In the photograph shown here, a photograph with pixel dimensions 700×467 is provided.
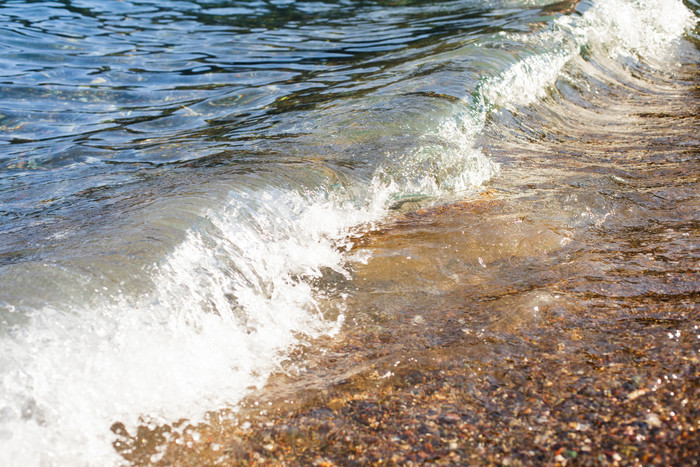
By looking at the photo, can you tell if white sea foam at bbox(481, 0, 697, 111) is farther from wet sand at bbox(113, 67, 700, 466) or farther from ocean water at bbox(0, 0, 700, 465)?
wet sand at bbox(113, 67, 700, 466)

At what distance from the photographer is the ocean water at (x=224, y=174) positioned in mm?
2514

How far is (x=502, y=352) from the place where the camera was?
258cm

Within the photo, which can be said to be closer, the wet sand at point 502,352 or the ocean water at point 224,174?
the wet sand at point 502,352

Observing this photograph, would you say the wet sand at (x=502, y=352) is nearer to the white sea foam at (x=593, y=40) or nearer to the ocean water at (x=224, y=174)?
the ocean water at (x=224, y=174)

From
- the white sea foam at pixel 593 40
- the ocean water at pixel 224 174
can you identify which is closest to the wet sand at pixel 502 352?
the ocean water at pixel 224 174

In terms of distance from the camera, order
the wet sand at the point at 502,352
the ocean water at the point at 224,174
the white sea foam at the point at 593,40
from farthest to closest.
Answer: the white sea foam at the point at 593,40
the ocean water at the point at 224,174
the wet sand at the point at 502,352

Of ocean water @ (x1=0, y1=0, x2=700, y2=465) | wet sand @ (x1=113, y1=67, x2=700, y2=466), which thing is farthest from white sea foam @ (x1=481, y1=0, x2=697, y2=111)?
wet sand @ (x1=113, y1=67, x2=700, y2=466)

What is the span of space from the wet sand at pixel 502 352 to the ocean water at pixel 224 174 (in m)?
0.09

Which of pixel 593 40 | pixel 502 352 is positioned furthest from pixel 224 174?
pixel 593 40

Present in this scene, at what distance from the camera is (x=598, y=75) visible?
845 cm

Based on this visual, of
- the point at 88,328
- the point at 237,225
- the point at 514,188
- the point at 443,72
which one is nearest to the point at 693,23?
the point at 443,72

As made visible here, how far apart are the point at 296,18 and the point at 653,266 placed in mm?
10328

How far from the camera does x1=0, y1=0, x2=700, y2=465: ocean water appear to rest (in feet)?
8.25

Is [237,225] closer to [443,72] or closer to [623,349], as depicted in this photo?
[623,349]
